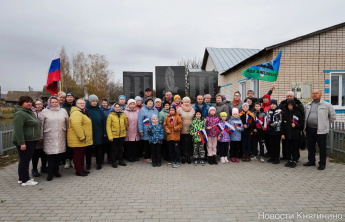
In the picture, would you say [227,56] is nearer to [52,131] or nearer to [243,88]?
[243,88]

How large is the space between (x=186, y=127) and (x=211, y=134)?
28.1 inches

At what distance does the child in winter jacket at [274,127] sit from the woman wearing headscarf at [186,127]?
2115 millimetres

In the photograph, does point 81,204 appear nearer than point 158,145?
Yes

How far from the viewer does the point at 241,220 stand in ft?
10.5

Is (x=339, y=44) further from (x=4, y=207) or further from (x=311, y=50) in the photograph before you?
(x=4, y=207)

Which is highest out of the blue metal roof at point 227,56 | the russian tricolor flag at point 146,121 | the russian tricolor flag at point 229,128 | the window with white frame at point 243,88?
the blue metal roof at point 227,56

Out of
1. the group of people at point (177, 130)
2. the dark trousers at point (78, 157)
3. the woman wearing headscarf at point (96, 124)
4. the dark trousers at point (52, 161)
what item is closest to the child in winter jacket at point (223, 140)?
the group of people at point (177, 130)

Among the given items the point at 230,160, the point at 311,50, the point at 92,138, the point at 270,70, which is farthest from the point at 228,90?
the point at 92,138

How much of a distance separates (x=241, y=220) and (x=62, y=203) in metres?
2.92

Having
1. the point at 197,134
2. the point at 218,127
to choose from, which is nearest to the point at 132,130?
the point at 197,134

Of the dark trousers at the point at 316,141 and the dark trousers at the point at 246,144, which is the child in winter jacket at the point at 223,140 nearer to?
Answer: the dark trousers at the point at 246,144

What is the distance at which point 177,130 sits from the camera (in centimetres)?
593

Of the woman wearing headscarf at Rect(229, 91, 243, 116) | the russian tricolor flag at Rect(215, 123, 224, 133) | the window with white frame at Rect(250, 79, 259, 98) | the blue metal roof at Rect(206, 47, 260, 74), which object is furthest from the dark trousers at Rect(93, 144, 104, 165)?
the blue metal roof at Rect(206, 47, 260, 74)

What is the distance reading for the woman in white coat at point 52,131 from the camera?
15.8 ft
